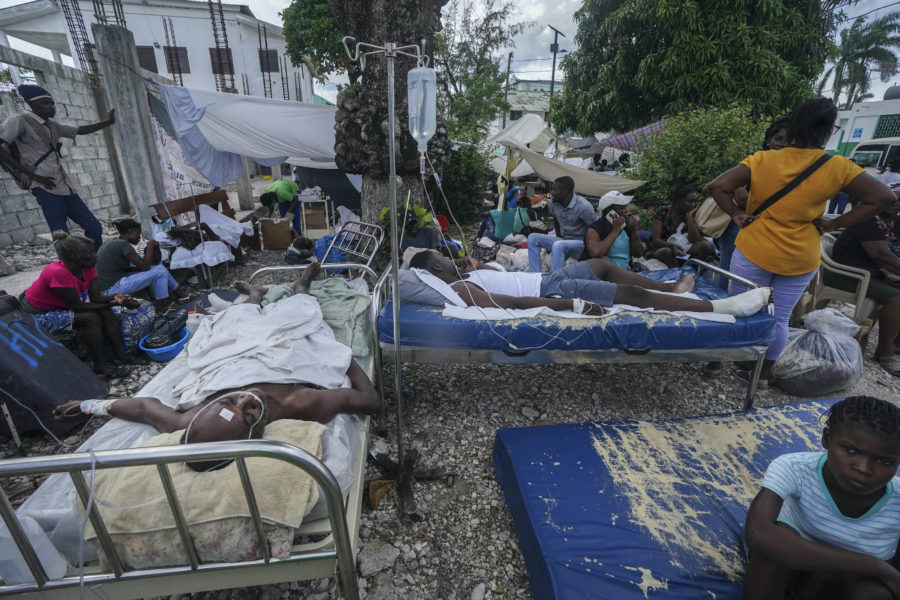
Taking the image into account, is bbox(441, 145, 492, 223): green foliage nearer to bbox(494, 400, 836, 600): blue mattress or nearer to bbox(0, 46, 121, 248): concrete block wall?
bbox(0, 46, 121, 248): concrete block wall

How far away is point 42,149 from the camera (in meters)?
4.46

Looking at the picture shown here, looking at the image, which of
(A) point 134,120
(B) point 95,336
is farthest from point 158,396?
(A) point 134,120

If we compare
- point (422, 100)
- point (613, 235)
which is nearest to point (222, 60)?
point (613, 235)

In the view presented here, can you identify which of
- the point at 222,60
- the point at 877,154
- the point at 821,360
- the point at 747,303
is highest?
the point at 222,60

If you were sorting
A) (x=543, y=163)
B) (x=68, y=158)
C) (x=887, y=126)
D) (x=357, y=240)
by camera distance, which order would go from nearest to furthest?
(x=357, y=240) → (x=68, y=158) → (x=543, y=163) → (x=887, y=126)

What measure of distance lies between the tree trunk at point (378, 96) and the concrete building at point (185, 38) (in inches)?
641

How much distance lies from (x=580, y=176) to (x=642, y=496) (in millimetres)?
7446

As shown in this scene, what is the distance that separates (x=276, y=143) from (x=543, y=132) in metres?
7.92

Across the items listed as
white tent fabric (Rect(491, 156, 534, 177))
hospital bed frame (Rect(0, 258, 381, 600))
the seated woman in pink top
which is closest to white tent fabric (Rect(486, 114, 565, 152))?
white tent fabric (Rect(491, 156, 534, 177))

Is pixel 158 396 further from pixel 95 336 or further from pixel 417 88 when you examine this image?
pixel 417 88

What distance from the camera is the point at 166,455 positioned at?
133cm

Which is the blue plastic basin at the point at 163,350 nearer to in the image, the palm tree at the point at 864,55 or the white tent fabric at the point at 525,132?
the white tent fabric at the point at 525,132

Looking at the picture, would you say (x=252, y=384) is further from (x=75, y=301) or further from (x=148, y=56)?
(x=148, y=56)

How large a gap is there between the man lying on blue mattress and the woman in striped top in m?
1.84
